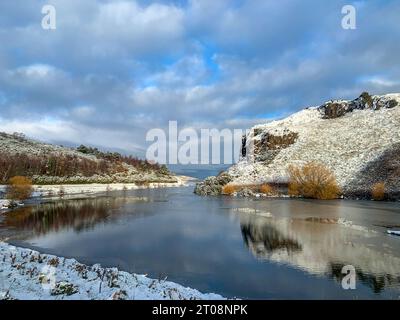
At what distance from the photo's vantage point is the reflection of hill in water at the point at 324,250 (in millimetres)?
21109

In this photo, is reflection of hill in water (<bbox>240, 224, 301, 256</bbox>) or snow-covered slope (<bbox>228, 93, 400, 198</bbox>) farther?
snow-covered slope (<bbox>228, 93, 400, 198</bbox>)

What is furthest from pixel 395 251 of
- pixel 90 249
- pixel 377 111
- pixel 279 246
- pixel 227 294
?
pixel 377 111

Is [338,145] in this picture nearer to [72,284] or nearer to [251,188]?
[251,188]

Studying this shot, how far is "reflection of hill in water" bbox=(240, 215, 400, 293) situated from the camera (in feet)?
69.3

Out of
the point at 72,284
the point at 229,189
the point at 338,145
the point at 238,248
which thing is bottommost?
the point at 238,248

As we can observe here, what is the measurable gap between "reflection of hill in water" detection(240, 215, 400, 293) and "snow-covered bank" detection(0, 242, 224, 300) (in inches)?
392

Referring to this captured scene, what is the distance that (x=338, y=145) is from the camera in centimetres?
11862

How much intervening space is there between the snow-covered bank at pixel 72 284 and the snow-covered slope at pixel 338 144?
72.8 meters

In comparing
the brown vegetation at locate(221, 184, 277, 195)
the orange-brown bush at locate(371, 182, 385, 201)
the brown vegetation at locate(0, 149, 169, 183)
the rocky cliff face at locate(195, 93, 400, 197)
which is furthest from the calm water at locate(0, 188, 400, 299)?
the brown vegetation at locate(0, 149, 169, 183)

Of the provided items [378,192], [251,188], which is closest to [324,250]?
[378,192]

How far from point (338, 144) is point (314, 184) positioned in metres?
40.7

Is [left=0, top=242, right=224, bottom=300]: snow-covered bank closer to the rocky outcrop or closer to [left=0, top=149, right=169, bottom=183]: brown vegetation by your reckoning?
[left=0, top=149, right=169, bottom=183]: brown vegetation
